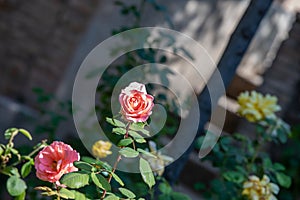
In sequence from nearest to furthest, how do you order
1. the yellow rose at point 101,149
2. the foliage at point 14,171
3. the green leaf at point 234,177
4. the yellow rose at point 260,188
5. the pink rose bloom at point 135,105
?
the pink rose bloom at point 135,105
the foliage at point 14,171
the yellow rose at point 101,149
the yellow rose at point 260,188
the green leaf at point 234,177

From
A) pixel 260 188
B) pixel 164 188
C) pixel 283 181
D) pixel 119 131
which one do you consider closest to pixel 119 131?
pixel 119 131

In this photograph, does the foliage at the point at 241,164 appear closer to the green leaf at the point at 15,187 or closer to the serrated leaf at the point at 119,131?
the serrated leaf at the point at 119,131

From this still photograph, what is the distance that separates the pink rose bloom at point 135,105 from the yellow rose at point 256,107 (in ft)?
3.05

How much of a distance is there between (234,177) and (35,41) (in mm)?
2326

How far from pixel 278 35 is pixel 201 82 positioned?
1.06 m

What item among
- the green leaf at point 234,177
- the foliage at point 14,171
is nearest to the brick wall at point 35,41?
the green leaf at point 234,177

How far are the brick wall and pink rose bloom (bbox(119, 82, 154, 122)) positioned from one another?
7.91 ft

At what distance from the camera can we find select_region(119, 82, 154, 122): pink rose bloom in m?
1.23

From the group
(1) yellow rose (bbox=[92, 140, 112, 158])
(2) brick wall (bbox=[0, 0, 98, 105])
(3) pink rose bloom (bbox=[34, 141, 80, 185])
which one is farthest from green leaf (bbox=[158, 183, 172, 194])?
(2) brick wall (bbox=[0, 0, 98, 105])

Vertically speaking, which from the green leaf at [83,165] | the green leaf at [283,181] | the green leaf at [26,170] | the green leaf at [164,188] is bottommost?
the green leaf at [26,170]

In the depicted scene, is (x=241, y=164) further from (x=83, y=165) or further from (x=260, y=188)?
(x=83, y=165)

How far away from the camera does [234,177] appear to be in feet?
6.21

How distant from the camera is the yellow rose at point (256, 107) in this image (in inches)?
82.4

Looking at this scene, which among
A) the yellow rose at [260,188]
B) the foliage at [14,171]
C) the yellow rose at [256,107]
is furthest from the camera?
the yellow rose at [256,107]
